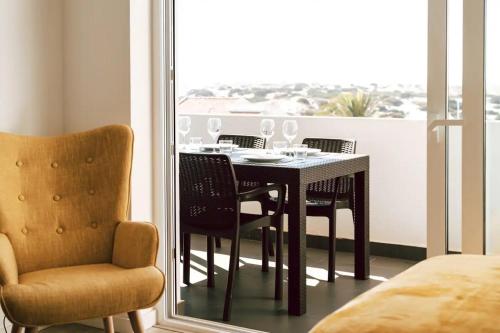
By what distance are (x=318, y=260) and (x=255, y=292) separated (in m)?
0.98

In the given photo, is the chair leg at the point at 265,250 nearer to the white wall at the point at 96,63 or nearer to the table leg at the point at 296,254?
the table leg at the point at 296,254

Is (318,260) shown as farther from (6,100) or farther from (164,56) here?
(6,100)

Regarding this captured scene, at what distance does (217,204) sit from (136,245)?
42.7 inches

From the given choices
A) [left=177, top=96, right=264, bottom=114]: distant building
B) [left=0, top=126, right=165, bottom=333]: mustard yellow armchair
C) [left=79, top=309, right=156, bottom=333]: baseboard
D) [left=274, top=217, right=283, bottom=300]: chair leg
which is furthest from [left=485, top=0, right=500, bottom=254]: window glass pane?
[left=177, top=96, right=264, bottom=114]: distant building

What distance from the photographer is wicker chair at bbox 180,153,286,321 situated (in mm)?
4129

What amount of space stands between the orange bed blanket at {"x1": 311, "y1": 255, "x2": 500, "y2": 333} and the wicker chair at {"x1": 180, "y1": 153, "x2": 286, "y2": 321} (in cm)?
204

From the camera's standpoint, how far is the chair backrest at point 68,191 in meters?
3.24

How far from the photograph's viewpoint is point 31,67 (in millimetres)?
3738

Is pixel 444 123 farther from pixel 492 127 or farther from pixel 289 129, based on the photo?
pixel 289 129

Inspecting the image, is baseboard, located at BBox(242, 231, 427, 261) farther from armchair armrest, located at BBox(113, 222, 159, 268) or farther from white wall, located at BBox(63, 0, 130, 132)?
armchair armrest, located at BBox(113, 222, 159, 268)

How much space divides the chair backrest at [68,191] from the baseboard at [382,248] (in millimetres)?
2665

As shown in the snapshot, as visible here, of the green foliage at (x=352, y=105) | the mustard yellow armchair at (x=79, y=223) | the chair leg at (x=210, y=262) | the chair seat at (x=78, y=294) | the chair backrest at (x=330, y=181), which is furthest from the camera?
the green foliage at (x=352, y=105)

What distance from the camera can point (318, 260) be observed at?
5.46m

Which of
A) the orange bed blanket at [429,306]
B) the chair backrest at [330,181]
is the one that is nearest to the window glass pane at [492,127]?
the orange bed blanket at [429,306]
